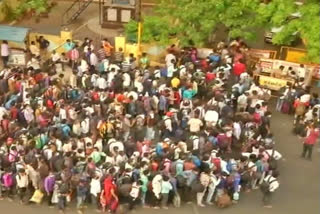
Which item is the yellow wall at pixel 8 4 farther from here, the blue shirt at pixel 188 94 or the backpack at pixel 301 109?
the backpack at pixel 301 109

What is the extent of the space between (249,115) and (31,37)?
32.5ft

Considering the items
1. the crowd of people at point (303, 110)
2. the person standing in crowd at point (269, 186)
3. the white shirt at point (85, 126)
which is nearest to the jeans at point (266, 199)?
the person standing in crowd at point (269, 186)

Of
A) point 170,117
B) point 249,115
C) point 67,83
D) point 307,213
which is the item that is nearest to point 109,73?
point 67,83

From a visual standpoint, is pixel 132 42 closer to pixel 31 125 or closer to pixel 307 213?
pixel 31 125

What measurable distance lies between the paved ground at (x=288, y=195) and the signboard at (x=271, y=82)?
2685 mm

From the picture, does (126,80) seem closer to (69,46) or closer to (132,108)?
(132,108)

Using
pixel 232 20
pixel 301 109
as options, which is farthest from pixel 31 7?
pixel 301 109

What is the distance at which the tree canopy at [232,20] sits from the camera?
1945 centimetres

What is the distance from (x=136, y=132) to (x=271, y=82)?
643 cm

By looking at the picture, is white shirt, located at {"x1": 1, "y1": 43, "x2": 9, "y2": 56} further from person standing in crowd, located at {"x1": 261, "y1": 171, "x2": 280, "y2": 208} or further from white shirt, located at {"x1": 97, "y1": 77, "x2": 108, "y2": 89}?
person standing in crowd, located at {"x1": 261, "y1": 171, "x2": 280, "y2": 208}

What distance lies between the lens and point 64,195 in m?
15.9

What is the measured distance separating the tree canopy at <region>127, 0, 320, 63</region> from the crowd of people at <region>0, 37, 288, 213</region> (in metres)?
0.79

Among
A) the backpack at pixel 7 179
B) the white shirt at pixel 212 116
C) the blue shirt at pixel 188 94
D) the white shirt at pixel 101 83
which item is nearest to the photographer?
the backpack at pixel 7 179

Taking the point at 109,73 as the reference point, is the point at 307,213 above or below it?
below
